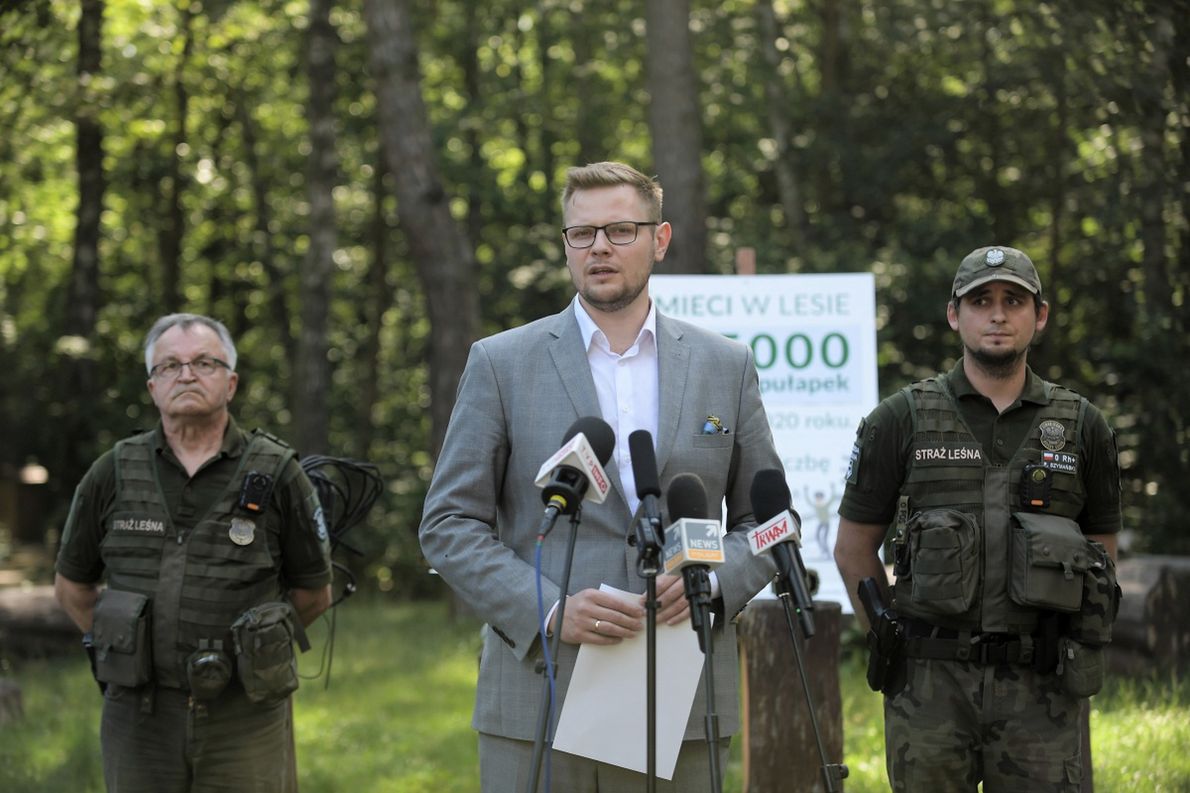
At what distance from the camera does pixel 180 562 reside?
503cm

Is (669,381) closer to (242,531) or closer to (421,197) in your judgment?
(242,531)

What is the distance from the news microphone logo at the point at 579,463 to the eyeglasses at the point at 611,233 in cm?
78

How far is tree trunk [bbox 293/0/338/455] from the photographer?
1741 centimetres

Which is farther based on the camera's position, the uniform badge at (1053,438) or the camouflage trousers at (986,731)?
the uniform badge at (1053,438)

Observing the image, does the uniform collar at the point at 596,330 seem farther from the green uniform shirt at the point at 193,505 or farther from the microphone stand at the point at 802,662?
the green uniform shirt at the point at 193,505

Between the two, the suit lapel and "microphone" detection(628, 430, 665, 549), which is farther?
the suit lapel

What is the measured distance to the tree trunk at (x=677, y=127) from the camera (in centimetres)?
1520

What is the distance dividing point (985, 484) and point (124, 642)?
9.58 ft

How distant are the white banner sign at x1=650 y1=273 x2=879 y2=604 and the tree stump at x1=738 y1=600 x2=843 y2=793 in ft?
3.46

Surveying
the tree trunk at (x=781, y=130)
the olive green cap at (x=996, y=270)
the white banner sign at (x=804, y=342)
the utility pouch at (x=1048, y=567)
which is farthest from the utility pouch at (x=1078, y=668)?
the tree trunk at (x=781, y=130)

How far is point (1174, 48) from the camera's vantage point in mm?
8047

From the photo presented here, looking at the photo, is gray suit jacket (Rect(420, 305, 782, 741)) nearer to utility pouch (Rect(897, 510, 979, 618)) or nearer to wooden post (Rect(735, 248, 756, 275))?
utility pouch (Rect(897, 510, 979, 618))

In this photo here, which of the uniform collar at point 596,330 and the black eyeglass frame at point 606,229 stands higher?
the black eyeglass frame at point 606,229

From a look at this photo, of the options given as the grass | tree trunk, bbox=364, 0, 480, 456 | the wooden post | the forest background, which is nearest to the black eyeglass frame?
the wooden post
